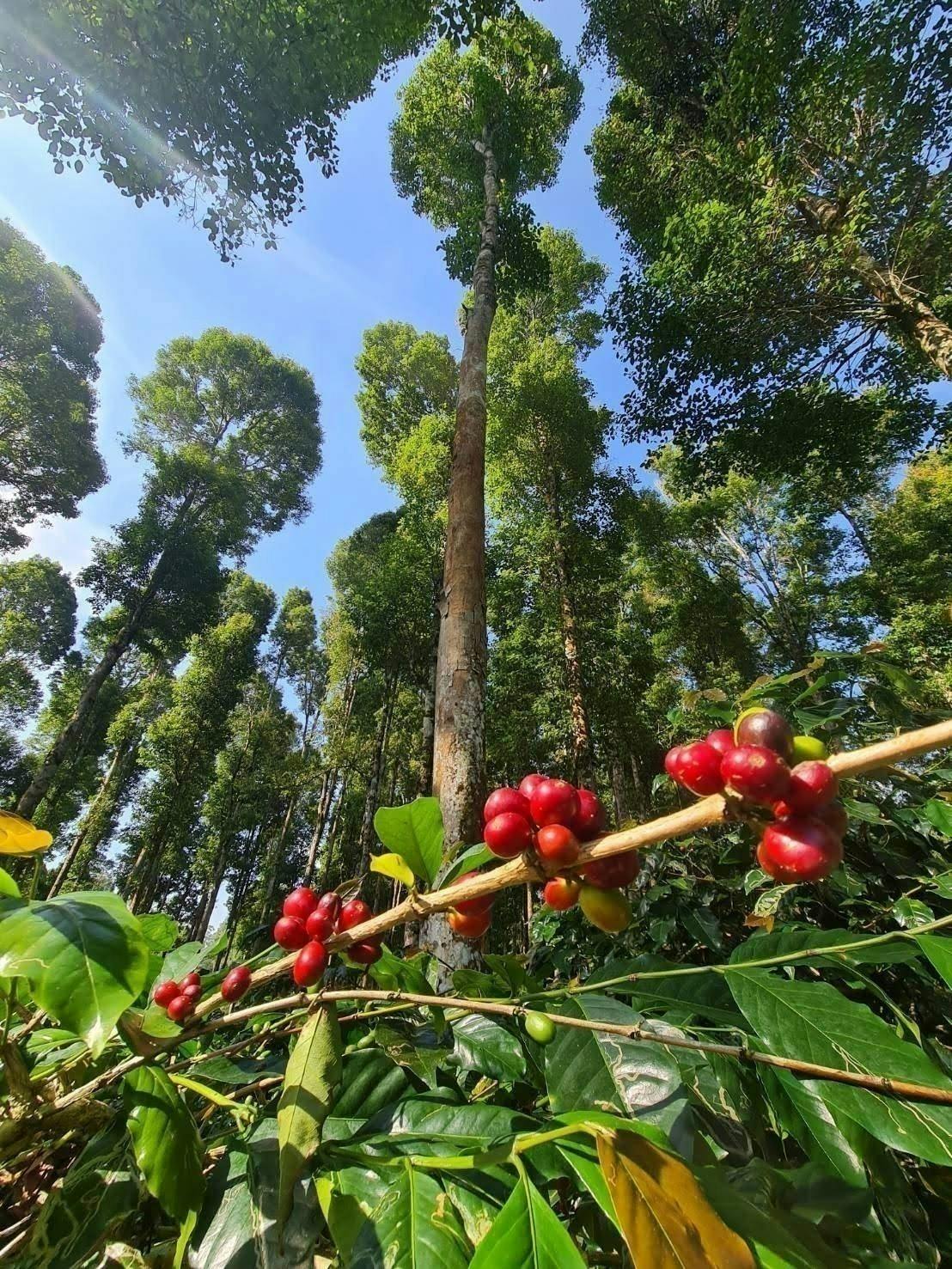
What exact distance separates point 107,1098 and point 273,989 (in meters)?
0.98

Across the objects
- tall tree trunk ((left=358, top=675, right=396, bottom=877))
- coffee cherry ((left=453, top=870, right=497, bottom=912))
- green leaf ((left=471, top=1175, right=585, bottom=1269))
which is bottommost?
green leaf ((left=471, top=1175, right=585, bottom=1269))

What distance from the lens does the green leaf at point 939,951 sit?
606mm

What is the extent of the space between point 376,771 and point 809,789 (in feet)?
41.5

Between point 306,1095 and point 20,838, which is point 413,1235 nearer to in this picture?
point 306,1095

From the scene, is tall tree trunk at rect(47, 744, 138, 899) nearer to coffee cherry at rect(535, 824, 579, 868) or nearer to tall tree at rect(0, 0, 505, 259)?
tall tree at rect(0, 0, 505, 259)

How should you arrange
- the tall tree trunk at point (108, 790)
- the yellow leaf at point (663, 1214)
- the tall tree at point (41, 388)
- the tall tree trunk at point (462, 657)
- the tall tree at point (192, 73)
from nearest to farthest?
the yellow leaf at point (663, 1214)
the tall tree trunk at point (462, 657)
the tall tree at point (192, 73)
the tall tree at point (41, 388)
the tall tree trunk at point (108, 790)

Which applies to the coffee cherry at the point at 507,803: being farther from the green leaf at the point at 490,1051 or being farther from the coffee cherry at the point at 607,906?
the green leaf at the point at 490,1051

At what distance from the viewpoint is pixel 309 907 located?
2.26 ft

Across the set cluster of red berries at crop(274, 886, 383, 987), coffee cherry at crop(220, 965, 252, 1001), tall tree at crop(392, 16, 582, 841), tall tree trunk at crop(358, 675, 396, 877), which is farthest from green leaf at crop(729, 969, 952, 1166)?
tall tree trunk at crop(358, 675, 396, 877)

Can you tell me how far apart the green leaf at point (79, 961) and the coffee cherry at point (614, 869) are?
0.36 metres

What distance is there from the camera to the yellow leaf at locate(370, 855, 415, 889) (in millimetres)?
555

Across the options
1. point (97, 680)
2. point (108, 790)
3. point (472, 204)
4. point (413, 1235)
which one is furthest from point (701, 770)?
point (108, 790)

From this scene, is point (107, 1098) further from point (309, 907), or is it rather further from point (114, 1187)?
point (309, 907)

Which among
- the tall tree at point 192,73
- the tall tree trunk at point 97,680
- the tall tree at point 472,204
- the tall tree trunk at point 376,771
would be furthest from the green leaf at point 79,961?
the tall tree trunk at point 97,680
